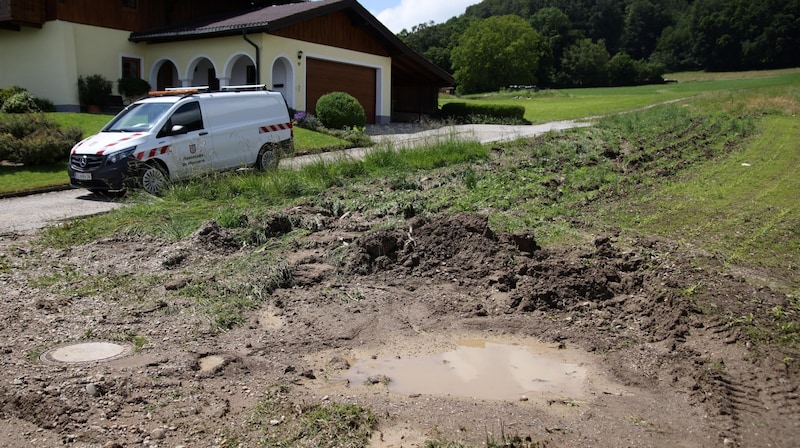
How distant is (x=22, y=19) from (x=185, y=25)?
5.92m

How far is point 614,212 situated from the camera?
30.0 ft

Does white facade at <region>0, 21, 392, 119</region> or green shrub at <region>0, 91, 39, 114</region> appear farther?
white facade at <region>0, 21, 392, 119</region>

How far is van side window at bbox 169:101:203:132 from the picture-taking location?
513 inches

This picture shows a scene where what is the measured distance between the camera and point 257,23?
23.7 meters

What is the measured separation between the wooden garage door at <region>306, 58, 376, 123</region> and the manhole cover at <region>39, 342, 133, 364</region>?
22132mm

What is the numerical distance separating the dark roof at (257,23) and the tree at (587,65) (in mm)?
72762

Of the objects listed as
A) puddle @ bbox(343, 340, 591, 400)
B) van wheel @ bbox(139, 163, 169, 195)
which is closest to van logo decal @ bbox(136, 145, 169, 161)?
van wheel @ bbox(139, 163, 169, 195)

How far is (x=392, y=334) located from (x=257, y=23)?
20513mm

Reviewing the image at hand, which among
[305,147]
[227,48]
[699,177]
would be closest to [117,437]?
[699,177]

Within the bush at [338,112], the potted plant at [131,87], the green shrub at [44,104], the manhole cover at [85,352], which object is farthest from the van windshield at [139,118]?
the potted plant at [131,87]

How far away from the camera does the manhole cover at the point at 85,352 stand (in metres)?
4.98

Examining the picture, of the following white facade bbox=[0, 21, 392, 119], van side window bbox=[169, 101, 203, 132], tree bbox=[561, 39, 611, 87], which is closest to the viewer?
van side window bbox=[169, 101, 203, 132]

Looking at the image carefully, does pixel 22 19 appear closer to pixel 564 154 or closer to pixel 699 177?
pixel 564 154

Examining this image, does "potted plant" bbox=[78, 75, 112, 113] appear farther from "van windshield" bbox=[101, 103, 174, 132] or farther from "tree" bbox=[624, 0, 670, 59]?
"tree" bbox=[624, 0, 670, 59]
